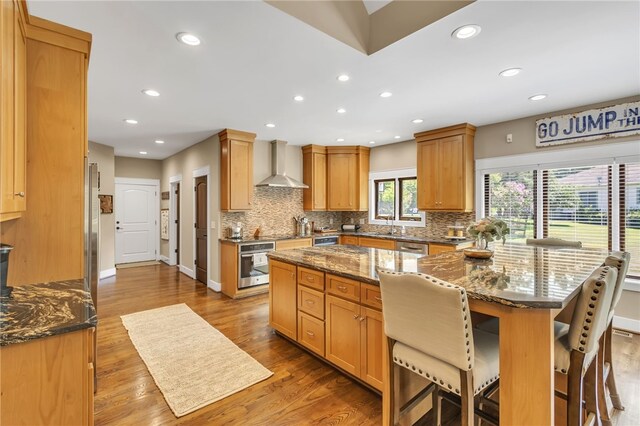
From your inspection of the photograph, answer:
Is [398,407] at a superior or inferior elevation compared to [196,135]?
inferior

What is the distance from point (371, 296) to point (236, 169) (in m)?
3.48

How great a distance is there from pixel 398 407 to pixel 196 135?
4940 millimetres

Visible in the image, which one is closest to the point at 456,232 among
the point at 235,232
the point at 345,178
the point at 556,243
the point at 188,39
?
the point at 556,243

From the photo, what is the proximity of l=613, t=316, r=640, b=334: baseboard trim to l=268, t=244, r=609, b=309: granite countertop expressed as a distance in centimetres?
138

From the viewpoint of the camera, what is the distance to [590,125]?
362 cm

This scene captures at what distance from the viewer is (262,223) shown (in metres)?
5.62

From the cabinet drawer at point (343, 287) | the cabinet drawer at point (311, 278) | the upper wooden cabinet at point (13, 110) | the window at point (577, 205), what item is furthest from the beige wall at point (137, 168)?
the window at point (577, 205)

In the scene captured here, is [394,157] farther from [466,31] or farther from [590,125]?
[466,31]

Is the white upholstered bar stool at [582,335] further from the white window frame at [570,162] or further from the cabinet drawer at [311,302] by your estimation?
the white window frame at [570,162]

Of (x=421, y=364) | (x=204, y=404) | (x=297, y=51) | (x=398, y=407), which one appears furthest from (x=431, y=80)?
(x=204, y=404)

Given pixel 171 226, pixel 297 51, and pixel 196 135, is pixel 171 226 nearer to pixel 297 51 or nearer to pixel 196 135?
pixel 196 135

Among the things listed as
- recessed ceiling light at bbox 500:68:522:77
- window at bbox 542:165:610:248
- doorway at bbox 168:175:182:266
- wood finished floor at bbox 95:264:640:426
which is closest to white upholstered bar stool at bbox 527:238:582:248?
window at bbox 542:165:610:248

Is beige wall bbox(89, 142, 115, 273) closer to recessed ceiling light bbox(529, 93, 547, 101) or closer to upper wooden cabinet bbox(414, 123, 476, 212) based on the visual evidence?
upper wooden cabinet bbox(414, 123, 476, 212)

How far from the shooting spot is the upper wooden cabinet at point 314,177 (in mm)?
6023
